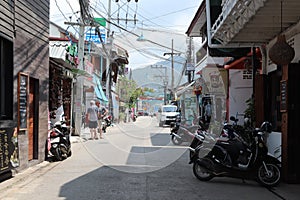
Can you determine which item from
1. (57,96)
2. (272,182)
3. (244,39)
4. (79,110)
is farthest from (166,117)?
(272,182)

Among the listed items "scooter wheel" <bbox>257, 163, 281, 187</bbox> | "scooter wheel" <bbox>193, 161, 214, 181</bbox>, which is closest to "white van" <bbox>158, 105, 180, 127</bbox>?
"scooter wheel" <bbox>193, 161, 214, 181</bbox>

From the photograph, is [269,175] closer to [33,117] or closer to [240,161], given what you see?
[240,161]

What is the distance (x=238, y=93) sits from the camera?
14.2 meters

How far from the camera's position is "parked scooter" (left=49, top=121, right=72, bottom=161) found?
10.5m

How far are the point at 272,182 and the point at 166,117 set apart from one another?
24722 mm

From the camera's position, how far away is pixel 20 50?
8297 millimetres

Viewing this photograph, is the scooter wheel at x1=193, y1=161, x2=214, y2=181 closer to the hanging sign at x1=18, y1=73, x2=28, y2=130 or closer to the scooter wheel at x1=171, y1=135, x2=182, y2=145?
the hanging sign at x1=18, y1=73, x2=28, y2=130

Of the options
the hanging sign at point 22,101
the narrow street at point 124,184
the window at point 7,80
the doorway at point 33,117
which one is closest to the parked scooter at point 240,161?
the narrow street at point 124,184

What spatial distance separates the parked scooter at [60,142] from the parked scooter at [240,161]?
4045mm

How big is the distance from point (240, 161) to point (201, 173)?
0.81m

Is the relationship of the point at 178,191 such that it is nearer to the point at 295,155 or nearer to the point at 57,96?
the point at 295,155

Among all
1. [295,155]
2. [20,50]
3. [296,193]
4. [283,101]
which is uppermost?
[20,50]

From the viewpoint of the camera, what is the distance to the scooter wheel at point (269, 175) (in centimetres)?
742

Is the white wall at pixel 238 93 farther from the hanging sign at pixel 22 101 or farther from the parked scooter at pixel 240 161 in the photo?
the hanging sign at pixel 22 101
